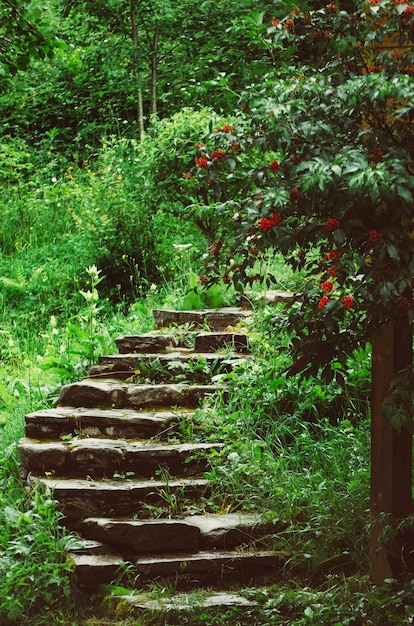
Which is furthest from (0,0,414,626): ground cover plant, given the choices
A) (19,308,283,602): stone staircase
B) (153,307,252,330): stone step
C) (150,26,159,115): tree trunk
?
(150,26,159,115): tree trunk

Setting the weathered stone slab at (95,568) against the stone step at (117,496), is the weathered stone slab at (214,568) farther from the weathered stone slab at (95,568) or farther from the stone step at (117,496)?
the stone step at (117,496)

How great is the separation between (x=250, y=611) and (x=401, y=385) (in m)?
1.43

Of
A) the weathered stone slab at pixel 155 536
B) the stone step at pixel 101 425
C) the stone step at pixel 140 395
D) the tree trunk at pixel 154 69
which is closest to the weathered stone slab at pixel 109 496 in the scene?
the weathered stone slab at pixel 155 536

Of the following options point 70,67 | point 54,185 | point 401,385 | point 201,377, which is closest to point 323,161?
point 401,385

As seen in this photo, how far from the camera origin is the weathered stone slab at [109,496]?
17.5 feet

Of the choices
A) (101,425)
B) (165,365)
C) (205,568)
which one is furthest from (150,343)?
(205,568)

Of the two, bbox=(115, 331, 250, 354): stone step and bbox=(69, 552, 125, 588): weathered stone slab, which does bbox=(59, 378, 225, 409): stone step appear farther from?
bbox=(69, 552, 125, 588): weathered stone slab

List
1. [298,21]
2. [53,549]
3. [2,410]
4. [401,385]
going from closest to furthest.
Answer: [401,385] → [298,21] → [53,549] → [2,410]

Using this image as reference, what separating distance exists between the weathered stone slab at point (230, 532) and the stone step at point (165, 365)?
1.51 m

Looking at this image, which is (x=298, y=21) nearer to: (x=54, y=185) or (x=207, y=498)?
(x=207, y=498)

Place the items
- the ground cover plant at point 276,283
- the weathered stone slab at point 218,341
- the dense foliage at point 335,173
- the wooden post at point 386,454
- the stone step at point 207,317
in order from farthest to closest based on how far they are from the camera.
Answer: the stone step at point 207,317 → the weathered stone slab at point 218,341 → the wooden post at point 386,454 → the ground cover plant at point 276,283 → the dense foliage at point 335,173

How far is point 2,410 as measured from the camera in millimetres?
7055

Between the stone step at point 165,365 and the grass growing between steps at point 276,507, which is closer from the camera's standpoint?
the grass growing between steps at point 276,507

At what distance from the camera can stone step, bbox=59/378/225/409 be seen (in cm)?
629
